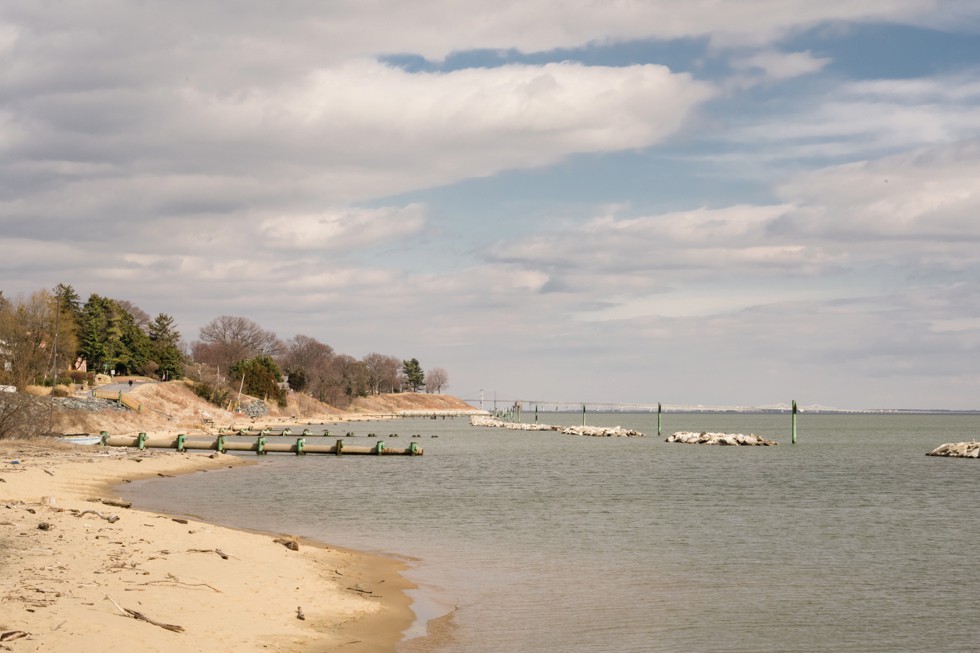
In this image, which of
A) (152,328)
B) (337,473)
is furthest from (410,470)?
(152,328)

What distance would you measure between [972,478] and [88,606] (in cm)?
6158

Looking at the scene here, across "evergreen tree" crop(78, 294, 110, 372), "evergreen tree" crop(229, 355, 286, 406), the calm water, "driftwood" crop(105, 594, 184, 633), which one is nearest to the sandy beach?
"driftwood" crop(105, 594, 184, 633)

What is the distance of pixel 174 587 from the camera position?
51.4ft

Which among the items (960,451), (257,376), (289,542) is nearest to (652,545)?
(289,542)

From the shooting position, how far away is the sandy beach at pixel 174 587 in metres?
12.4

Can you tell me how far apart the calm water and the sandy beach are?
1801 millimetres

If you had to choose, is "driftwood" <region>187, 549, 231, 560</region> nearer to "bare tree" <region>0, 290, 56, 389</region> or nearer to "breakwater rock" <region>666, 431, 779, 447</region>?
"bare tree" <region>0, 290, 56, 389</region>

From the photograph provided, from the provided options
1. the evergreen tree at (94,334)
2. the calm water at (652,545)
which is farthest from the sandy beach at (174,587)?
the evergreen tree at (94,334)

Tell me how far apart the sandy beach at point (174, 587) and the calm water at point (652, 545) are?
5.91ft

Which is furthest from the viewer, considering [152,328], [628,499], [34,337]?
[152,328]

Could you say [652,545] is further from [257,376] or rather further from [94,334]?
[257,376]

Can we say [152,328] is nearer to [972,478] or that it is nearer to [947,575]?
[972,478]

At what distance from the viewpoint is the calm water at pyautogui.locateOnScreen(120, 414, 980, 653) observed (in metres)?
17.1

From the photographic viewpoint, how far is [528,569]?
23.1 metres
